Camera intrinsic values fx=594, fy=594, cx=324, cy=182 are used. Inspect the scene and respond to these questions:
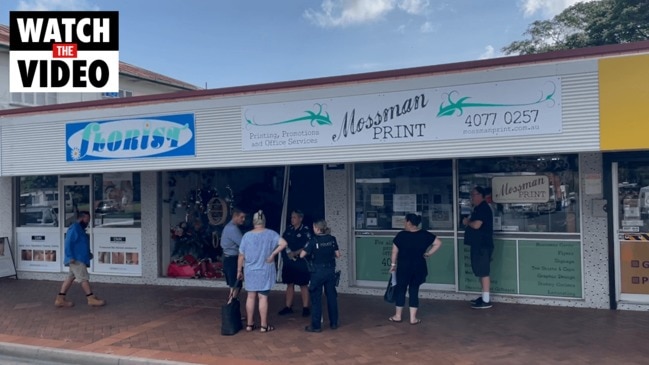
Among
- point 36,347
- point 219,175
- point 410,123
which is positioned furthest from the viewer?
point 219,175

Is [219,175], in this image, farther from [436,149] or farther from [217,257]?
[436,149]

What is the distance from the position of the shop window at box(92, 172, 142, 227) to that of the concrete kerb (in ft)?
14.7

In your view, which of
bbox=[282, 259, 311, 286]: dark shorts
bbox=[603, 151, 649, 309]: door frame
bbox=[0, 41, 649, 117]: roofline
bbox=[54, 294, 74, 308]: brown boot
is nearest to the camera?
bbox=[0, 41, 649, 117]: roofline

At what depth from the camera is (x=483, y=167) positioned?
9.27 metres

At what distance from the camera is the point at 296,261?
27.9 feet

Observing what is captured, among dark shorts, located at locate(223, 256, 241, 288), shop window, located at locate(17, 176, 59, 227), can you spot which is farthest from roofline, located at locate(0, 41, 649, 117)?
shop window, located at locate(17, 176, 59, 227)

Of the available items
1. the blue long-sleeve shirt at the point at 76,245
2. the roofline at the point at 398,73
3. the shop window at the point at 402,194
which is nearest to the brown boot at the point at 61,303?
the blue long-sleeve shirt at the point at 76,245

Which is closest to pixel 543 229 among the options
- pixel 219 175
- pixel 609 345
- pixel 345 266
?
pixel 609 345

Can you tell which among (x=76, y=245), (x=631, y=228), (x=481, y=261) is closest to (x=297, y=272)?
(x=481, y=261)

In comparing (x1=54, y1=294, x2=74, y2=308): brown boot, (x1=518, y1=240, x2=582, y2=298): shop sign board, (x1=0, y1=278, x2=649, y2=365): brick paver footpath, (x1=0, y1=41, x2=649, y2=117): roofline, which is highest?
(x1=0, y1=41, x2=649, y2=117): roofline

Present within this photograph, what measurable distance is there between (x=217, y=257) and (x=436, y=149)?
563 centimetres

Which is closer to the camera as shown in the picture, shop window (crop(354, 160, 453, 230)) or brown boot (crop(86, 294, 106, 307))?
shop window (crop(354, 160, 453, 230))

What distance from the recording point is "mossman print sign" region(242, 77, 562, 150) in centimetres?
726

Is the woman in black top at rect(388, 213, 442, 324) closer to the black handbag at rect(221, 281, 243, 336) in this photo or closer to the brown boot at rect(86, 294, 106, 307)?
the black handbag at rect(221, 281, 243, 336)
